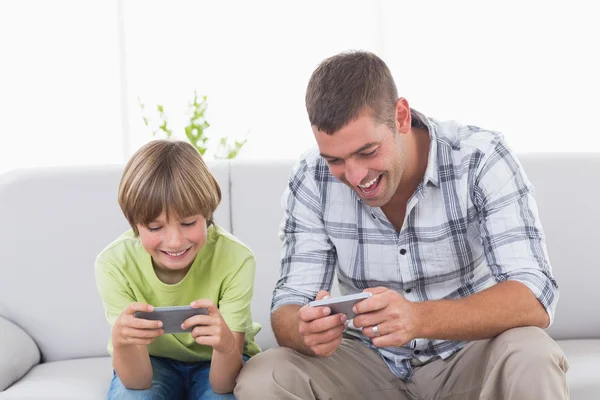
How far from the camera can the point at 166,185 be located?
191 cm

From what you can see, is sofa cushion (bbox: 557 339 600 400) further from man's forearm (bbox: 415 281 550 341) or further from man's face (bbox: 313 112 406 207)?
man's face (bbox: 313 112 406 207)

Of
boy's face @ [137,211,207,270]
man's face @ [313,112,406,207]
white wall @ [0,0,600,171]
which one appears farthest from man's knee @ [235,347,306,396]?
white wall @ [0,0,600,171]

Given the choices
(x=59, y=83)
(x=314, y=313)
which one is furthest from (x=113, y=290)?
(x=59, y=83)

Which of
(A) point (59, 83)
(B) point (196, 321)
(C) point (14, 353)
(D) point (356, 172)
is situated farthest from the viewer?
(A) point (59, 83)

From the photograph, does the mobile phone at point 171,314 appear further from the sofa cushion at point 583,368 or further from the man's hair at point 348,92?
the sofa cushion at point 583,368

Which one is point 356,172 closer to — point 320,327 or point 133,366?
point 320,327

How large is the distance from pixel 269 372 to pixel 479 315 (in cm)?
49

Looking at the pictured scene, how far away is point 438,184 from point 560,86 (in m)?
3.01

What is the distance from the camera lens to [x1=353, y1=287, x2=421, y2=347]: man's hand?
1.71 metres

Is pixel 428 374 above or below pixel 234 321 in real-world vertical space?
below

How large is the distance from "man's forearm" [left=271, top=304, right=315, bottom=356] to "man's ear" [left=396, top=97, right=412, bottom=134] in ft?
1.71

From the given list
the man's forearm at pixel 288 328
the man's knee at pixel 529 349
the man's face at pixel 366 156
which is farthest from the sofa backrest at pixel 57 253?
the man's knee at pixel 529 349

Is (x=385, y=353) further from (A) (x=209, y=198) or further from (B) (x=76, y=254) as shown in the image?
(B) (x=76, y=254)

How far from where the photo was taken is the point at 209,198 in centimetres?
198
